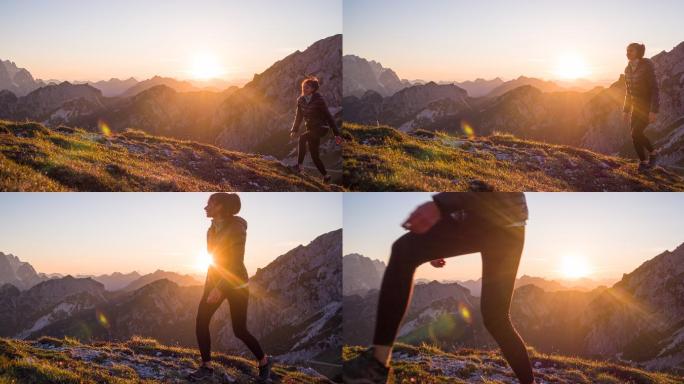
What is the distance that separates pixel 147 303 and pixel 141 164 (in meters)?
61.5

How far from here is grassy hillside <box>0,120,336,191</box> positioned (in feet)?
35.9

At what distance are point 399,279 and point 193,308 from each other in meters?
37.6

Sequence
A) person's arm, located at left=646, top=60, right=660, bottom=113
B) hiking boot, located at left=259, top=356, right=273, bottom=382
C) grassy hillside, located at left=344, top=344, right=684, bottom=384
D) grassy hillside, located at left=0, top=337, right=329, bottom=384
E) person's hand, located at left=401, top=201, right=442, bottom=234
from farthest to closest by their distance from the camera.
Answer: person's arm, located at left=646, top=60, right=660, bottom=113, grassy hillside, located at left=344, top=344, right=684, bottom=384, hiking boot, located at left=259, top=356, right=273, bottom=382, grassy hillside, located at left=0, top=337, right=329, bottom=384, person's hand, located at left=401, top=201, right=442, bottom=234

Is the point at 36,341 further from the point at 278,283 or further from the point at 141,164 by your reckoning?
the point at 278,283

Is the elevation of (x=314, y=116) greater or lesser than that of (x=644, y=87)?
lesser

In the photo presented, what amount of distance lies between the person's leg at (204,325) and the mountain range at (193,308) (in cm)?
474

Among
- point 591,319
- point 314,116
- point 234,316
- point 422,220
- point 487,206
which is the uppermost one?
point 314,116

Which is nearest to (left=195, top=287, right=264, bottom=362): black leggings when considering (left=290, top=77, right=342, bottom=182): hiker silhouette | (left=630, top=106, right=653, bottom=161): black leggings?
(left=290, top=77, right=342, bottom=182): hiker silhouette

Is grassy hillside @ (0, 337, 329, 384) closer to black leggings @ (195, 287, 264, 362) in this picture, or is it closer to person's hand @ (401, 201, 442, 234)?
black leggings @ (195, 287, 264, 362)

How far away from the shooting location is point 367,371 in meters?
4.40

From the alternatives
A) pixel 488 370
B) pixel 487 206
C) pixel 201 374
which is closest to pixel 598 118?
pixel 488 370

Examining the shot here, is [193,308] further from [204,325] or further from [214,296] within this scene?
[214,296]

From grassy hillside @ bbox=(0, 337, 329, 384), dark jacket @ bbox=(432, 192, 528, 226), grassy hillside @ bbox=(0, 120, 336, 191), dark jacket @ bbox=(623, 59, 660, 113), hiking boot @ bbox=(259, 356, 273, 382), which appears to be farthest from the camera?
dark jacket @ bbox=(623, 59, 660, 113)

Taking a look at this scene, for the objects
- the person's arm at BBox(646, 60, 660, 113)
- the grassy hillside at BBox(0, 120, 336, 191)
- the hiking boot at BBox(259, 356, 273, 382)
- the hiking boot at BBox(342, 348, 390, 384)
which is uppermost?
the person's arm at BBox(646, 60, 660, 113)
